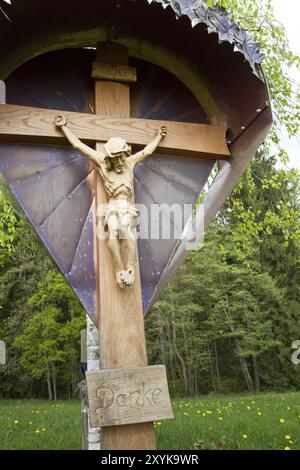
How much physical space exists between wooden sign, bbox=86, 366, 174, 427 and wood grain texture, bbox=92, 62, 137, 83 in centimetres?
210

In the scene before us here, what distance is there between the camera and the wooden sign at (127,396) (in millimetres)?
2143

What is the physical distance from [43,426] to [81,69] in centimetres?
476

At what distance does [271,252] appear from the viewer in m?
17.8

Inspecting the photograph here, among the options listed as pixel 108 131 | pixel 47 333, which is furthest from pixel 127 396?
pixel 47 333

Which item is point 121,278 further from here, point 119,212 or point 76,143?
point 76,143

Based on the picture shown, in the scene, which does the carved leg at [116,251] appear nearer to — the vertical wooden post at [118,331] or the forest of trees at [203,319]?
the vertical wooden post at [118,331]

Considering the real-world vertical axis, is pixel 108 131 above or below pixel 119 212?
above

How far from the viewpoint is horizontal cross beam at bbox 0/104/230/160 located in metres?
2.90

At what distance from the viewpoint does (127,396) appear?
7.22 feet

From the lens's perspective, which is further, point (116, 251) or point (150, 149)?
point (150, 149)

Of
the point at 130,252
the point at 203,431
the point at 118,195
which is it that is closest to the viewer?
the point at 130,252

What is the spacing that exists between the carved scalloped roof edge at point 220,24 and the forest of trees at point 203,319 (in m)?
9.85

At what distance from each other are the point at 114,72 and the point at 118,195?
110cm

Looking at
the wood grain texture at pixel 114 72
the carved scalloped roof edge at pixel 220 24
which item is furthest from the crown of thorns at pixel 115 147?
the carved scalloped roof edge at pixel 220 24
